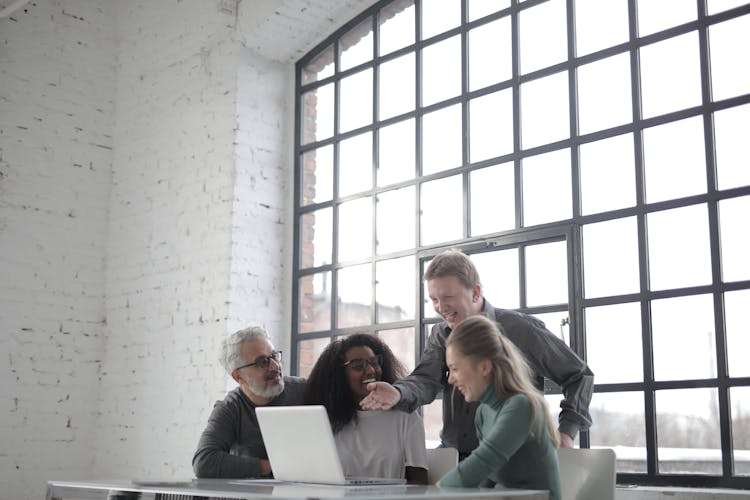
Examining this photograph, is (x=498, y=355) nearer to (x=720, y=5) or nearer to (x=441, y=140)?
(x=720, y=5)

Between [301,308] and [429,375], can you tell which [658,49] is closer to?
[429,375]

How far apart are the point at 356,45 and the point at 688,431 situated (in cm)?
322

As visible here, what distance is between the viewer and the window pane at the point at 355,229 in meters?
5.66

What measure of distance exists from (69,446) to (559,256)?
3762 mm

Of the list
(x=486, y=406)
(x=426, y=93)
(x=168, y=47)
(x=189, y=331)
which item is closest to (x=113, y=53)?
(x=168, y=47)

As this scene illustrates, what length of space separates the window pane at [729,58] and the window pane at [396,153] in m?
1.82

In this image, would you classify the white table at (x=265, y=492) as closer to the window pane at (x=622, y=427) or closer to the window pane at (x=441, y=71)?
the window pane at (x=622, y=427)

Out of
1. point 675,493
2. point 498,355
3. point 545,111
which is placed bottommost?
point 675,493

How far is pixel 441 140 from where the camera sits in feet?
17.3

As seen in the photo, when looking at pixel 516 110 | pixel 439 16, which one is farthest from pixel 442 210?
pixel 439 16

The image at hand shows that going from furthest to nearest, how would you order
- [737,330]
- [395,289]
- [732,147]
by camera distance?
[395,289], [732,147], [737,330]

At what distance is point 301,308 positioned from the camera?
6.00 m

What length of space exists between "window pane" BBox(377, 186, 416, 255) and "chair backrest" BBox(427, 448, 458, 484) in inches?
82.2

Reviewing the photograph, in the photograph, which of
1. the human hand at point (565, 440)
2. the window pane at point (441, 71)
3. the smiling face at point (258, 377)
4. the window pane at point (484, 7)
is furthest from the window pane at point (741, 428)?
the window pane at point (484, 7)
